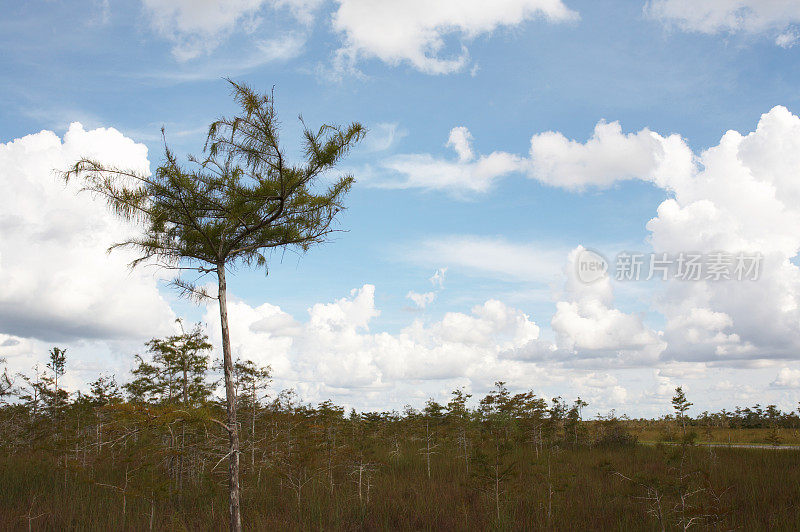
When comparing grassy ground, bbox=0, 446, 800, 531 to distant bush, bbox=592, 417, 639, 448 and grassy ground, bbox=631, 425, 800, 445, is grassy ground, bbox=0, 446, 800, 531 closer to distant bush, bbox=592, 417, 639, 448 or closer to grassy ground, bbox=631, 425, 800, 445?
distant bush, bbox=592, 417, 639, 448

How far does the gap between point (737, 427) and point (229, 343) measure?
42544mm

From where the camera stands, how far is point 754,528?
11047mm

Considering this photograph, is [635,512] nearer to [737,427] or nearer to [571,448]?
[571,448]

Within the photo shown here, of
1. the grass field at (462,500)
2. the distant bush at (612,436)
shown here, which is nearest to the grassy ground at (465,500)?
the grass field at (462,500)

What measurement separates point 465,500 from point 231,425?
8672mm

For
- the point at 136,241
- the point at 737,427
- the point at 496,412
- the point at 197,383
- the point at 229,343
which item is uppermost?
the point at 136,241

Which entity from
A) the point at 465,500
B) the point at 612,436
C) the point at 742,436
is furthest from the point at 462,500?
the point at 742,436

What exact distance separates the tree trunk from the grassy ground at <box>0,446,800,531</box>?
3216 millimetres

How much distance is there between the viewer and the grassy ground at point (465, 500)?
11.8m

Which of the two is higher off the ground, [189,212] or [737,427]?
[189,212]

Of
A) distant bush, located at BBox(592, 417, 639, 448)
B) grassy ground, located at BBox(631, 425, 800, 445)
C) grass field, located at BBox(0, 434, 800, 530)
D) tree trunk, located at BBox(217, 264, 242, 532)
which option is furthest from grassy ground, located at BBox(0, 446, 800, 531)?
grassy ground, located at BBox(631, 425, 800, 445)

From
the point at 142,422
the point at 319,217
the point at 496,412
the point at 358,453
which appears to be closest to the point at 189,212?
the point at 319,217

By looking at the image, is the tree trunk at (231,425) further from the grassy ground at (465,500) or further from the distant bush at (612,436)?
the distant bush at (612,436)

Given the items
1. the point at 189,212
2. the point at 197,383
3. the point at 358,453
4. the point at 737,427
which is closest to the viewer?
the point at 189,212
